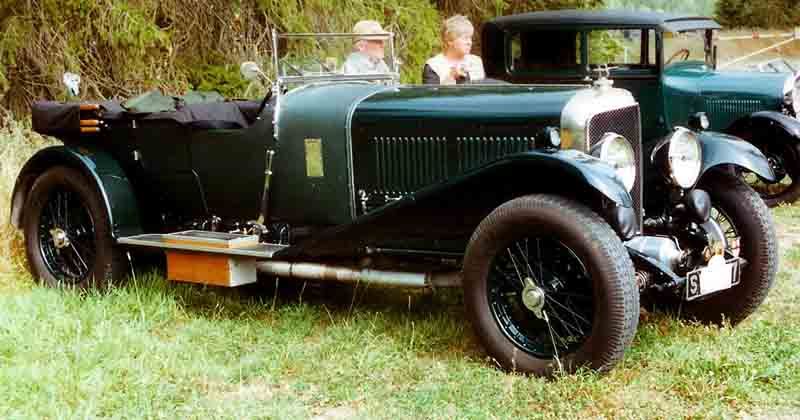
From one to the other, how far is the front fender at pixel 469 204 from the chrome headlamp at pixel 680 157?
13.7 inches

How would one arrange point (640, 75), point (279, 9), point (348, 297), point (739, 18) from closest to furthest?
point (348, 297) < point (640, 75) < point (279, 9) < point (739, 18)

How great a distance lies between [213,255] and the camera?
4594mm

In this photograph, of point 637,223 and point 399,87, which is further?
point 399,87

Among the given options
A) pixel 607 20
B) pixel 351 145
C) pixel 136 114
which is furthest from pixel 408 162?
pixel 607 20

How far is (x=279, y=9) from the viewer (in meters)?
8.43

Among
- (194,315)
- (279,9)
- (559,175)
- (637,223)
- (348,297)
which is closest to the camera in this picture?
(559,175)

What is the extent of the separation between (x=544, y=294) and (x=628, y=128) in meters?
0.97

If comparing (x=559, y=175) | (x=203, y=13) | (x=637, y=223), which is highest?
(x=203, y=13)

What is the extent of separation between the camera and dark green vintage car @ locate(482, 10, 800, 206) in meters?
7.79

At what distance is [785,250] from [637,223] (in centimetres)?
251

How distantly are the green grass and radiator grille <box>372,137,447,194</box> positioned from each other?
683 millimetres

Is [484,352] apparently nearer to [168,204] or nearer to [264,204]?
[264,204]

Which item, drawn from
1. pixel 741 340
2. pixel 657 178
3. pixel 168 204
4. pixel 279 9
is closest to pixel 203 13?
pixel 279 9

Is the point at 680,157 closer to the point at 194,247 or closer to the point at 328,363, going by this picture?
the point at 328,363
